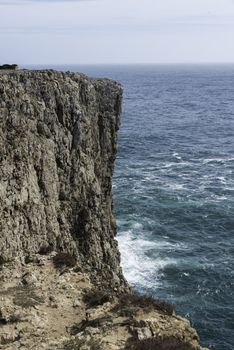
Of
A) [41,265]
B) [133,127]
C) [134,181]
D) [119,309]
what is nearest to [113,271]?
[41,265]

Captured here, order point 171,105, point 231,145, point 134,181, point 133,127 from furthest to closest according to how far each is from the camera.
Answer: point 171,105 → point 133,127 → point 231,145 → point 134,181

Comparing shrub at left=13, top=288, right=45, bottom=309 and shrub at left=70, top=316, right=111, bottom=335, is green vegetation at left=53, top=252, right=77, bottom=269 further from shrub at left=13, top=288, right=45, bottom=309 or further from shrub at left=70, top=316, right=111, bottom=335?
shrub at left=70, top=316, right=111, bottom=335

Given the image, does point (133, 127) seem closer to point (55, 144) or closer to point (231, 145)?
point (231, 145)

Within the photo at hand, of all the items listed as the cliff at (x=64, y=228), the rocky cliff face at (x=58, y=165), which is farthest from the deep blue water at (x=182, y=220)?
the rocky cliff face at (x=58, y=165)

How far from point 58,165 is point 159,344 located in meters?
21.9

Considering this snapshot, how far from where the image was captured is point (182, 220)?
2702 inches

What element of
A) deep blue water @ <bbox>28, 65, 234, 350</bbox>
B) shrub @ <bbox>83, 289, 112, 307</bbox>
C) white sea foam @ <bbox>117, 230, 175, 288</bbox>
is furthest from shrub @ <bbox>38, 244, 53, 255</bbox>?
white sea foam @ <bbox>117, 230, 175, 288</bbox>

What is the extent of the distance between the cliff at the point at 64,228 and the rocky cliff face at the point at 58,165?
0.26 ft

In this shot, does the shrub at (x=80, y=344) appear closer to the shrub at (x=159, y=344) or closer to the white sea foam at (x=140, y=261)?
the shrub at (x=159, y=344)

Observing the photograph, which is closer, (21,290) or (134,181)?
(21,290)

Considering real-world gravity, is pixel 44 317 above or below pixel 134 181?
above

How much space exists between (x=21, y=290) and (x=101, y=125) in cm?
2346

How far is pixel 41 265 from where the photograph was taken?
27.8 metres

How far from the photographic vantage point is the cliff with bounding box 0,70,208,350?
19891 millimetres
